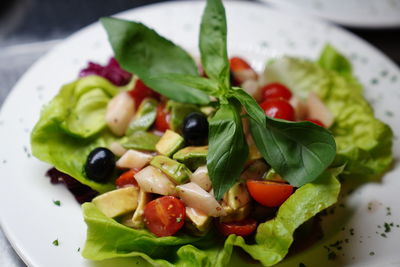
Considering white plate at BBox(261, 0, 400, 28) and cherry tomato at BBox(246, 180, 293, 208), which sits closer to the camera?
cherry tomato at BBox(246, 180, 293, 208)

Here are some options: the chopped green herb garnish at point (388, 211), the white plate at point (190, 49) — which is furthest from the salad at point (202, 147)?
the chopped green herb garnish at point (388, 211)

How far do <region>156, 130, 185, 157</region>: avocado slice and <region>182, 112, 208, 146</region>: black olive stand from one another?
1.6 inches

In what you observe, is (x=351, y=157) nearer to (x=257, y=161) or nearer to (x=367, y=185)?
(x=367, y=185)

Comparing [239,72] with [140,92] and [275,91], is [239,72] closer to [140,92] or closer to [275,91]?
[275,91]

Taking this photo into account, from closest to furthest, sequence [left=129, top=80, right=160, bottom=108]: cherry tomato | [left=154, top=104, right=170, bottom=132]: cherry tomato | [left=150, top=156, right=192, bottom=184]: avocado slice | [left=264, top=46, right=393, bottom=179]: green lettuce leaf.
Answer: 1. [left=150, top=156, right=192, bottom=184]: avocado slice
2. [left=264, top=46, right=393, bottom=179]: green lettuce leaf
3. [left=154, top=104, right=170, bottom=132]: cherry tomato
4. [left=129, top=80, right=160, bottom=108]: cherry tomato

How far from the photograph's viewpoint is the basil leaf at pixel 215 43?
7.76 ft

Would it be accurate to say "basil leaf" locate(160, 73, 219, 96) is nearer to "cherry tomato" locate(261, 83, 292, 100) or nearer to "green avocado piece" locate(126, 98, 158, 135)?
"green avocado piece" locate(126, 98, 158, 135)

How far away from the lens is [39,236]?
6.96ft

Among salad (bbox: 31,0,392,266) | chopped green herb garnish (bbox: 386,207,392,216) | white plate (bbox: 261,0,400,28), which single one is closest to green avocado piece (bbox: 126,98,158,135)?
salad (bbox: 31,0,392,266)

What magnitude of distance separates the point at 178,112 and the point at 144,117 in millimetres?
206

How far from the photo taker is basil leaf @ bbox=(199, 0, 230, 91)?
2365 millimetres

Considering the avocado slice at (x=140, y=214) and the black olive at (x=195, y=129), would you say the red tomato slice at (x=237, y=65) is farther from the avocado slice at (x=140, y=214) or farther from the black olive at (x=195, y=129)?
the avocado slice at (x=140, y=214)

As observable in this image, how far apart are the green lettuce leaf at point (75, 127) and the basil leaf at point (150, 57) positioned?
0.33 metres

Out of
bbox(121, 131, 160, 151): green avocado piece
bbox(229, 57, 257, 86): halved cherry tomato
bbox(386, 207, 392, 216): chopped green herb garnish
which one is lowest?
bbox(386, 207, 392, 216): chopped green herb garnish
